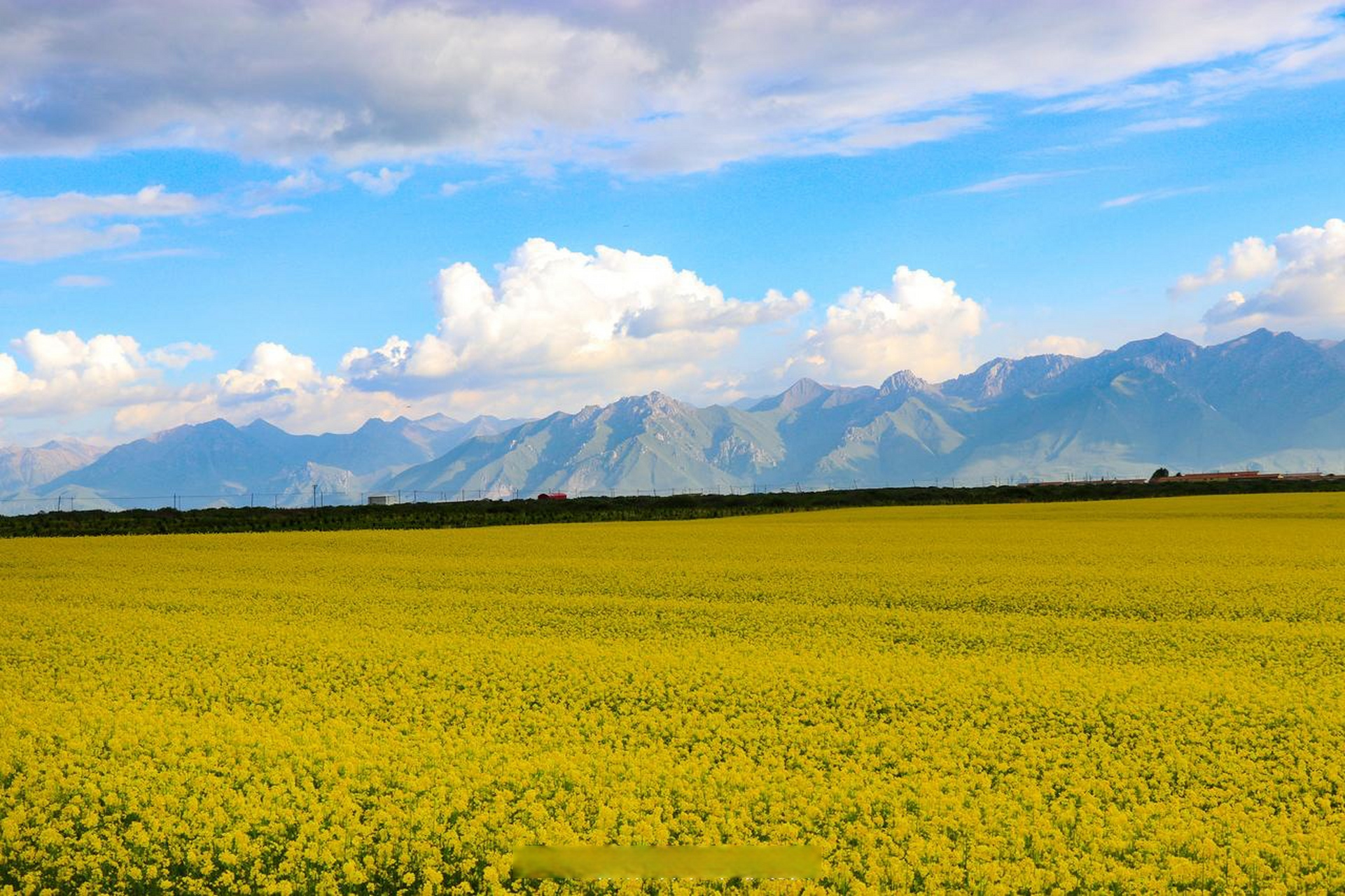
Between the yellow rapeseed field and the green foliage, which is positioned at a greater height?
the green foliage

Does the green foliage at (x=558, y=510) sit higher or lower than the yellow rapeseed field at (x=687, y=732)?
higher

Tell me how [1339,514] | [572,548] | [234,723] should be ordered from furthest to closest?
[1339,514] < [572,548] < [234,723]

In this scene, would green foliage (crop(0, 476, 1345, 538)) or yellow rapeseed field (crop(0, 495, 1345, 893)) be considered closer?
yellow rapeseed field (crop(0, 495, 1345, 893))

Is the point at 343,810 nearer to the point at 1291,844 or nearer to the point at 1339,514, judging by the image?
the point at 1291,844

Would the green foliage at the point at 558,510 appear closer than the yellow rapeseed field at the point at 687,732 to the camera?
No

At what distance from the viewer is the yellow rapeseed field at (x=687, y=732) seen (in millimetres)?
10133

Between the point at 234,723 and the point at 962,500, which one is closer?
the point at 234,723

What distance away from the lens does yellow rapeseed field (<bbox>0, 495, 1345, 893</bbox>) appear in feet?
33.2

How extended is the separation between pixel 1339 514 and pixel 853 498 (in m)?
42.6

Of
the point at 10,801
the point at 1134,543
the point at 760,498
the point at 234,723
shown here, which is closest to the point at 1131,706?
the point at 234,723

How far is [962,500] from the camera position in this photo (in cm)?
9638

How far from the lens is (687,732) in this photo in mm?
14703

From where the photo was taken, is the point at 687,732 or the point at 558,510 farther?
the point at 558,510

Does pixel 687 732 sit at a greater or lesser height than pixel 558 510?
lesser
